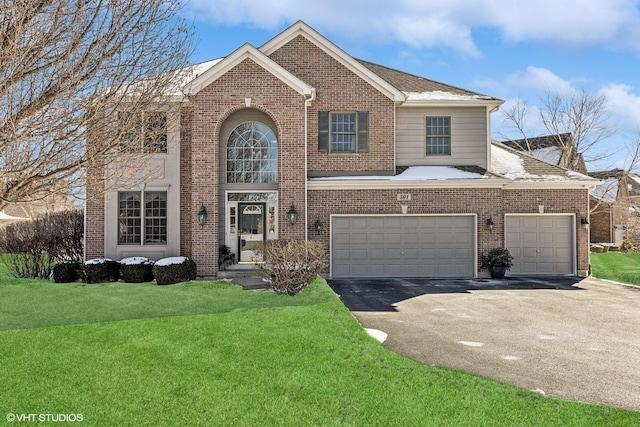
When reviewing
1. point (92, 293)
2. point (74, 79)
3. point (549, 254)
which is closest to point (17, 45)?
point (74, 79)

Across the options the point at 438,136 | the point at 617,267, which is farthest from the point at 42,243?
the point at 617,267

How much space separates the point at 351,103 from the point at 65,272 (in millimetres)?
11512

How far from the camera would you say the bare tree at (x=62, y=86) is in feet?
19.3

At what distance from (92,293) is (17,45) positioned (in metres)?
7.41

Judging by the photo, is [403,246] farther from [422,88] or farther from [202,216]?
[202,216]

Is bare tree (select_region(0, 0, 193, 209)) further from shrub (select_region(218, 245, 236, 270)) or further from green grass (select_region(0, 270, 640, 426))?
shrub (select_region(218, 245, 236, 270))

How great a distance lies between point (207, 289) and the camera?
1195 centimetres

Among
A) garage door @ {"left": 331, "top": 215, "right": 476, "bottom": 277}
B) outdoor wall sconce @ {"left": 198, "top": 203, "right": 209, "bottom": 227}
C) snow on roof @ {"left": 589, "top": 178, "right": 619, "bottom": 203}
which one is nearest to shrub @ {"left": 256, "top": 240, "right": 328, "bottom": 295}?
outdoor wall sconce @ {"left": 198, "top": 203, "right": 209, "bottom": 227}

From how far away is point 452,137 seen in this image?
56.8ft

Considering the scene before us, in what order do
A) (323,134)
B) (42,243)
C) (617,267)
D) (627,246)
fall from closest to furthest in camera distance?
1. (42,243)
2. (323,134)
3. (617,267)
4. (627,246)

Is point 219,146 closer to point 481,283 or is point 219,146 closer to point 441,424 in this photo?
point 481,283

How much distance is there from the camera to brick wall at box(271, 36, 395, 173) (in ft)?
54.4

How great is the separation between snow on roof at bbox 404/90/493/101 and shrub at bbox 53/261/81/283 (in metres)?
13.3

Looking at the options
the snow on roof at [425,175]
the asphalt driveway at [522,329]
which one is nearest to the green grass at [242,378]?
the asphalt driveway at [522,329]
